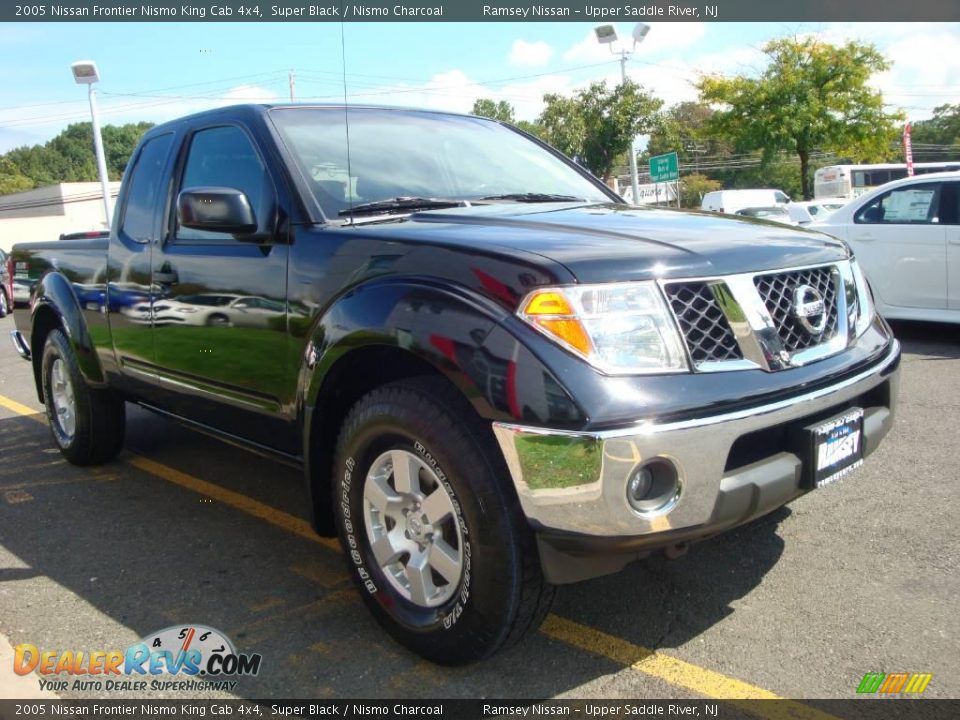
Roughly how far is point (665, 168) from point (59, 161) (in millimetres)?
67186

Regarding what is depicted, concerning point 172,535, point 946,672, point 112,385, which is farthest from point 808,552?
point 112,385

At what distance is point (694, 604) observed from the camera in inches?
119

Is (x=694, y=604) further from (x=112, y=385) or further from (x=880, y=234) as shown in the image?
(x=880, y=234)

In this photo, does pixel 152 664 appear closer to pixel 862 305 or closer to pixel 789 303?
pixel 789 303

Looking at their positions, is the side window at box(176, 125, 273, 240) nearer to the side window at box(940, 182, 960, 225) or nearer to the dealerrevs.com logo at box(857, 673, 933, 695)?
the dealerrevs.com logo at box(857, 673, 933, 695)

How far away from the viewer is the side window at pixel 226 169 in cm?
332

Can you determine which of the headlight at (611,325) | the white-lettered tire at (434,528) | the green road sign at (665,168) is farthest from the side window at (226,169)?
the green road sign at (665,168)

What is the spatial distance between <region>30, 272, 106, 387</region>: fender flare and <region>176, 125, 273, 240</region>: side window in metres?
1.15

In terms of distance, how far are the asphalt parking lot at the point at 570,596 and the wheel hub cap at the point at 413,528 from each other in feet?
0.92

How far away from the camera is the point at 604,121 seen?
94.8 ft

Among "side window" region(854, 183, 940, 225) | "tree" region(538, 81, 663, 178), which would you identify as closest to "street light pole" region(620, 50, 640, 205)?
"tree" region(538, 81, 663, 178)

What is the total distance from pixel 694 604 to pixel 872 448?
2.71 ft

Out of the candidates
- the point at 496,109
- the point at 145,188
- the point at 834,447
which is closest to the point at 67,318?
the point at 145,188

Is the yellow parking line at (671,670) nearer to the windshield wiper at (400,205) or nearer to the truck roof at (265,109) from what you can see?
the windshield wiper at (400,205)
